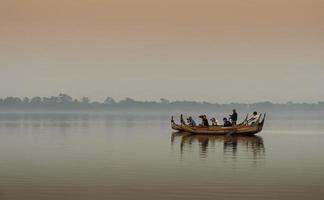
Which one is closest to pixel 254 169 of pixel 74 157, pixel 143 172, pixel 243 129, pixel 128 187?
pixel 143 172

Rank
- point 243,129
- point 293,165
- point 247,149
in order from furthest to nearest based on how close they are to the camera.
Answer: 1. point 243,129
2. point 247,149
3. point 293,165

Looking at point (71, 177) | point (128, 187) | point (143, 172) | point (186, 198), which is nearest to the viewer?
point (186, 198)

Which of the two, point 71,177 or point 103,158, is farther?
point 103,158

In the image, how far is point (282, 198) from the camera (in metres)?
20.4

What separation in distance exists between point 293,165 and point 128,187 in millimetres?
10560

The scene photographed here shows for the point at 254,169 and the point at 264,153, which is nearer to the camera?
the point at 254,169

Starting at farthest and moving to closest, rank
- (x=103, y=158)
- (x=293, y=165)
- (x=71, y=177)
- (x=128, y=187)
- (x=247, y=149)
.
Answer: (x=247, y=149) → (x=103, y=158) → (x=293, y=165) → (x=71, y=177) → (x=128, y=187)

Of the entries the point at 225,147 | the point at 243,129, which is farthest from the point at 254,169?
the point at 243,129

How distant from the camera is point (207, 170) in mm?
27609

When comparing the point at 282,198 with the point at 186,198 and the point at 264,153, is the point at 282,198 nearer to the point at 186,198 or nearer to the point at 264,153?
the point at 186,198

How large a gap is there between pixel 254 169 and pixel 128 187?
753 centimetres

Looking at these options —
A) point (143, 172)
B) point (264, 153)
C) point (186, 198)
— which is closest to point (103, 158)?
point (143, 172)

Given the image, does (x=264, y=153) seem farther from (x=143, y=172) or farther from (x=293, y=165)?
(x=143, y=172)

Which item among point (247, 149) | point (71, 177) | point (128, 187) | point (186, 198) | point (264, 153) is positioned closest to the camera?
point (186, 198)
